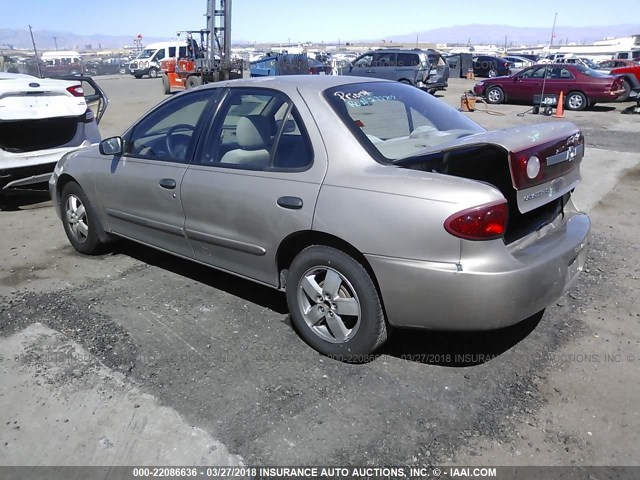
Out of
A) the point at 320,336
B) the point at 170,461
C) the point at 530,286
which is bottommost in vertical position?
the point at 170,461

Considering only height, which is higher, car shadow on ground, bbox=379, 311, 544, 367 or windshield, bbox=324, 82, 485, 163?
windshield, bbox=324, 82, 485, 163

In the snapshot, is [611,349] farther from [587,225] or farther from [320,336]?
[320,336]

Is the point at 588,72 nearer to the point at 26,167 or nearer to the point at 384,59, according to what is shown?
the point at 384,59

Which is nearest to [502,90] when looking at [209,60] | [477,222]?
[209,60]

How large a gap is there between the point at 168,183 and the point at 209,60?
20590mm

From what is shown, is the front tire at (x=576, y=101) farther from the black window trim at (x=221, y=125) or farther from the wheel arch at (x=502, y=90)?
the black window trim at (x=221, y=125)

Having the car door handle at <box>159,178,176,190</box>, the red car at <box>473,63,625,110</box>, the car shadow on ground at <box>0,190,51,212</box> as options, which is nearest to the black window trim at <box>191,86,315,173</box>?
the car door handle at <box>159,178,176,190</box>

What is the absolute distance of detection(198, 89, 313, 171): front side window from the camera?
349 centimetres

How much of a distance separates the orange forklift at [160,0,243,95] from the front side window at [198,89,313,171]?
1972 centimetres

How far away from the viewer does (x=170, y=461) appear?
2613 mm

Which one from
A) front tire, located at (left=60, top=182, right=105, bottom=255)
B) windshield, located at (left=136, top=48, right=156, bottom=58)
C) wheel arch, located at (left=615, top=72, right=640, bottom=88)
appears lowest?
front tire, located at (left=60, top=182, right=105, bottom=255)

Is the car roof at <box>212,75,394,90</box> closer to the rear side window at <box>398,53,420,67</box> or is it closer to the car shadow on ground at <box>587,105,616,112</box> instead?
the car shadow on ground at <box>587,105,616,112</box>

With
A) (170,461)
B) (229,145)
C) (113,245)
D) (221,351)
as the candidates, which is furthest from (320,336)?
(113,245)

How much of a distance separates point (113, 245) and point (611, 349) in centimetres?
443
